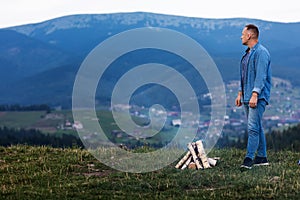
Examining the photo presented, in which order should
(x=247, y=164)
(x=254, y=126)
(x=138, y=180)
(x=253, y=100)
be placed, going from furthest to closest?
(x=254, y=126) → (x=247, y=164) → (x=253, y=100) → (x=138, y=180)

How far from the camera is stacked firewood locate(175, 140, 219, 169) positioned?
12.2 meters

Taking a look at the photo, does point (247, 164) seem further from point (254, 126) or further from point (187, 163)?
point (187, 163)

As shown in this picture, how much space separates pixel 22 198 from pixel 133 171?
3229 mm

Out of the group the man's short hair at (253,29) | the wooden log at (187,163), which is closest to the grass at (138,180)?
the wooden log at (187,163)

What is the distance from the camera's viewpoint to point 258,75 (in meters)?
11.9

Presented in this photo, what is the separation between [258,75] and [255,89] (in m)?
0.36

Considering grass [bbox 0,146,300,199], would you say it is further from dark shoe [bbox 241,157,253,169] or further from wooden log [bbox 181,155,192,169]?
wooden log [bbox 181,155,192,169]

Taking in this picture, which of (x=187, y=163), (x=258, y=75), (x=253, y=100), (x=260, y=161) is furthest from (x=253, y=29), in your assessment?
(x=187, y=163)

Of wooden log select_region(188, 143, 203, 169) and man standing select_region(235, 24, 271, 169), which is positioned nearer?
man standing select_region(235, 24, 271, 169)

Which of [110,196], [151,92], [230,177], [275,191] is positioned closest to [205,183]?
[230,177]

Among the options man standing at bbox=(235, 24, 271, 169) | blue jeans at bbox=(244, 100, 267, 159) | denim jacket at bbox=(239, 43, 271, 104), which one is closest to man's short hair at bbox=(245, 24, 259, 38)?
man standing at bbox=(235, 24, 271, 169)

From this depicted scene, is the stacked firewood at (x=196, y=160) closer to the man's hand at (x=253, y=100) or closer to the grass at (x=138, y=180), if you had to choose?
the grass at (x=138, y=180)

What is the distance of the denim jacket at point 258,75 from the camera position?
469 inches

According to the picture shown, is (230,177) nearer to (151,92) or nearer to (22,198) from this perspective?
(22,198)
